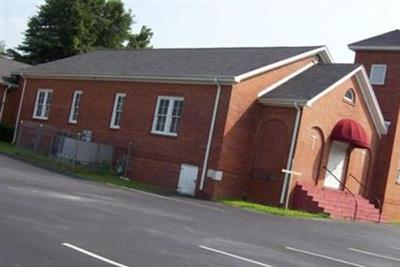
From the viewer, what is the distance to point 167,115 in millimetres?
29094

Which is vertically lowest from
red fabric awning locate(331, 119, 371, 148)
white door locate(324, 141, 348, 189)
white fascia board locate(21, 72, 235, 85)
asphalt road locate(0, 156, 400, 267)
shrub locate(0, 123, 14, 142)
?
asphalt road locate(0, 156, 400, 267)

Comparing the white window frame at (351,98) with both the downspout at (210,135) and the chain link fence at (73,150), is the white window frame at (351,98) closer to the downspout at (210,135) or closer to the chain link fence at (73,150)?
the downspout at (210,135)

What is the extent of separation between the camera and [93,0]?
207 feet

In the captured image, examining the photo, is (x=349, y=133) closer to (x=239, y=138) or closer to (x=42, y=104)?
(x=239, y=138)

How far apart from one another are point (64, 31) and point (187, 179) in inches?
1471

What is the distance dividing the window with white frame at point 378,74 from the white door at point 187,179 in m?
13.7

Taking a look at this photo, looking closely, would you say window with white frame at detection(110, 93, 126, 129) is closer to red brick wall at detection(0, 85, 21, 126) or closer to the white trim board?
the white trim board

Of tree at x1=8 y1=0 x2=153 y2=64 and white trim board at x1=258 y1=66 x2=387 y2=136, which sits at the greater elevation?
tree at x1=8 y1=0 x2=153 y2=64

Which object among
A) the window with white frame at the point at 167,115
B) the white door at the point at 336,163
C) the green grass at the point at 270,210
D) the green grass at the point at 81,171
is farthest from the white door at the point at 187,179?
the white door at the point at 336,163

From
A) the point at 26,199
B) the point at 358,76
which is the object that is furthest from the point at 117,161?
the point at 26,199

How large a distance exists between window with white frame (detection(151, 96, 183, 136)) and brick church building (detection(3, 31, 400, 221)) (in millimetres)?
54

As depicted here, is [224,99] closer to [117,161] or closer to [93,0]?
[117,161]

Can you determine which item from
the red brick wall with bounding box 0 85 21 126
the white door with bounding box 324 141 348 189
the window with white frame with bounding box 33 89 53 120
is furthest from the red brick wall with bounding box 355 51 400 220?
the red brick wall with bounding box 0 85 21 126

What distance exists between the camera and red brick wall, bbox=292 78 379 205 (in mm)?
26906
